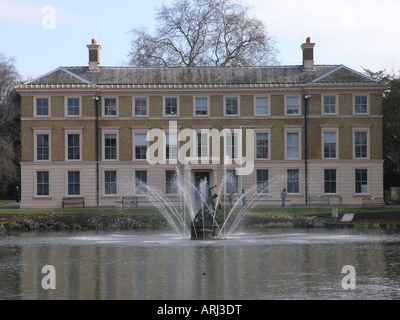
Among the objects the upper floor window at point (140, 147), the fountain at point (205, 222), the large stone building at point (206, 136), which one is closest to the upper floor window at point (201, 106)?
the large stone building at point (206, 136)

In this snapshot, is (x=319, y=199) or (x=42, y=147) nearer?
(x=319, y=199)

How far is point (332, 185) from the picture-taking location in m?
52.7

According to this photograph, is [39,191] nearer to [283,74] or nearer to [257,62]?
[283,74]

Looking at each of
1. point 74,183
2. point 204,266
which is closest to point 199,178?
point 74,183

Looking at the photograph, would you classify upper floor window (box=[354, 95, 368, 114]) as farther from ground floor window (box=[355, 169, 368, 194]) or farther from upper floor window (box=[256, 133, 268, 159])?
upper floor window (box=[256, 133, 268, 159])

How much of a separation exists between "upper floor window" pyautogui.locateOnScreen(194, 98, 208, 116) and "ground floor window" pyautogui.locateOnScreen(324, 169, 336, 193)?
35.2 ft

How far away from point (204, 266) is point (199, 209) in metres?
10.6

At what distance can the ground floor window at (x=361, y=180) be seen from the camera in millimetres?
52500

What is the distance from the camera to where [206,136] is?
174ft

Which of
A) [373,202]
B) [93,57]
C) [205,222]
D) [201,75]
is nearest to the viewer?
[205,222]

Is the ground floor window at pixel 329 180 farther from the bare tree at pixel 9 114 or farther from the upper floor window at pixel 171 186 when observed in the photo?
the bare tree at pixel 9 114

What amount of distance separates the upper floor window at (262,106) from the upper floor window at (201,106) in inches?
164

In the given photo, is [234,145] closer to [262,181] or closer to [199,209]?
[262,181]
